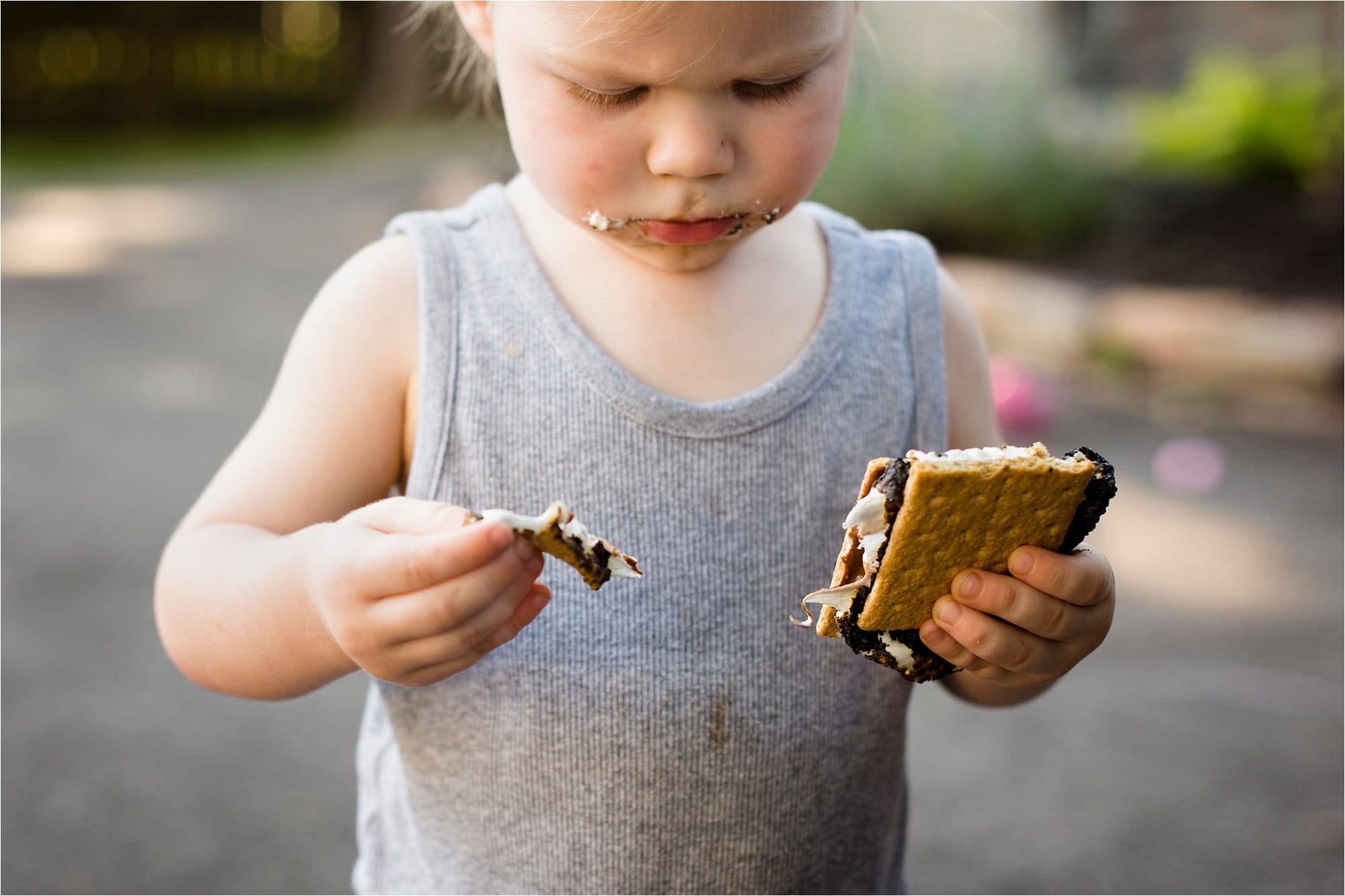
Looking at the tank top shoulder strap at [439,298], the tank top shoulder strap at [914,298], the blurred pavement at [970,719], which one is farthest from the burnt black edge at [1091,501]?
the blurred pavement at [970,719]

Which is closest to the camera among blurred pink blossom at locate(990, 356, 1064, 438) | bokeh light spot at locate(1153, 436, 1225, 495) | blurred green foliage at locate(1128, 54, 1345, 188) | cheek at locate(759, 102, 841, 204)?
cheek at locate(759, 102, 841, 204)

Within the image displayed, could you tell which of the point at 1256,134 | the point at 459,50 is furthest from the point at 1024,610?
the point at 1256,134

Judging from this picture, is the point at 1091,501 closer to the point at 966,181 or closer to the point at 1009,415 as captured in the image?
the point at 1009,415

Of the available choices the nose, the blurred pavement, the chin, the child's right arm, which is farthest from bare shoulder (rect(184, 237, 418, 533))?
the blurred pavement

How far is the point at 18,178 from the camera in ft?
31.7

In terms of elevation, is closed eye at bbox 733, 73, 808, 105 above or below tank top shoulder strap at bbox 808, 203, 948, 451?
above

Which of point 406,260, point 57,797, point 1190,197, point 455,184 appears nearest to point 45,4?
point 455,184

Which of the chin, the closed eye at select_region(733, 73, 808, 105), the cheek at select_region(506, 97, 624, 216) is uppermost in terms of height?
the closed eye at select_region(733, 73, 808, 105)

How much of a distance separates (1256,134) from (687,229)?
620cm

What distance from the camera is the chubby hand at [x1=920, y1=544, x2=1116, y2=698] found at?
115cm

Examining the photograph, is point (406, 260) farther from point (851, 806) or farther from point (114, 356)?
point (114, 356)

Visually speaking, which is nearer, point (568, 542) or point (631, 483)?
point (568, 542)

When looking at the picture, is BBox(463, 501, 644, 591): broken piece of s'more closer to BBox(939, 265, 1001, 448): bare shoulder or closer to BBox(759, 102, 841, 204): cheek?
BBox(759, 102, 841, 204): cheek

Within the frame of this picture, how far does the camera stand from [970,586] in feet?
3.80
